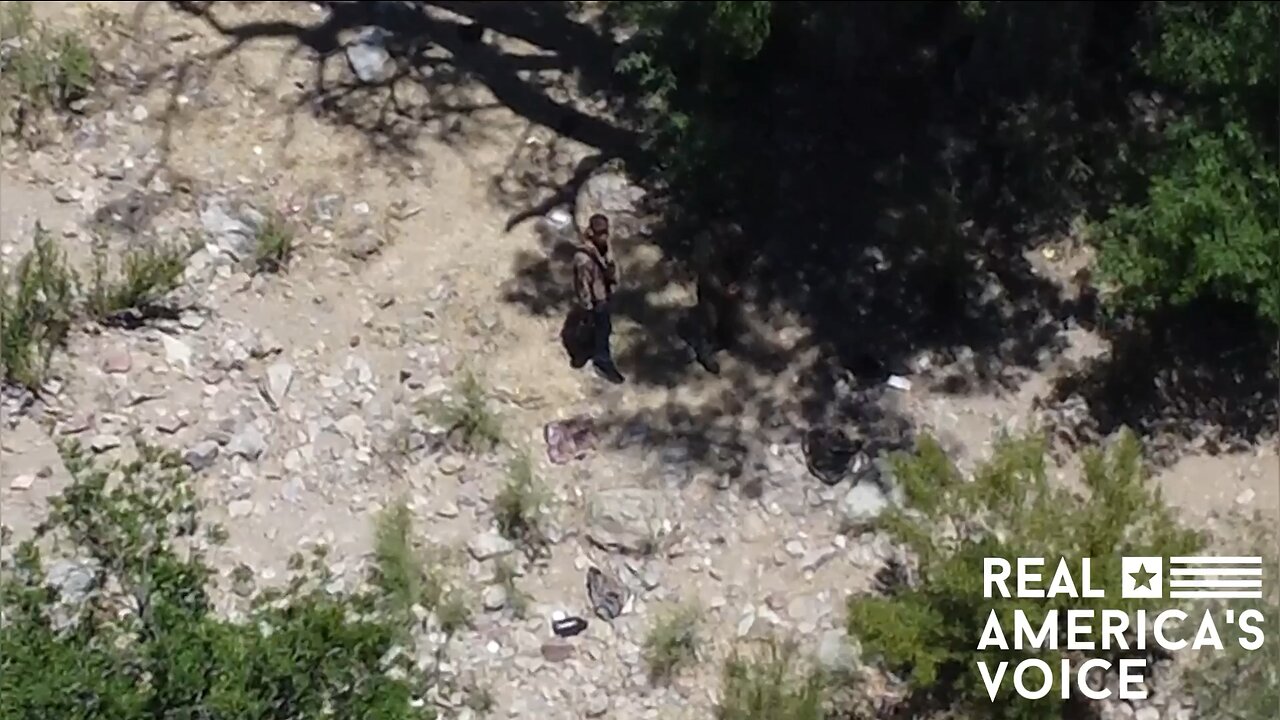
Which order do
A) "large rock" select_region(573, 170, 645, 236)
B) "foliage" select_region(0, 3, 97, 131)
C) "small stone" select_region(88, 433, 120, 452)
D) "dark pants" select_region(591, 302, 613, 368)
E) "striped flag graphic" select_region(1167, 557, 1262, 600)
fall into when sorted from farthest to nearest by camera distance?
"large rock" select_region(573, 170, 645, 236)
"foliage" select_region(0, 3, 97, 131)
"dark pants" select_region(591, 302, 613, 368)
"small stone" select_region(88, 433, 120, 452)
"striped flag graphic" select_region(1167, 557, 1262, 600)

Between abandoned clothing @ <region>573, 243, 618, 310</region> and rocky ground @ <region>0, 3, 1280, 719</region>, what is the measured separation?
1.19 ft

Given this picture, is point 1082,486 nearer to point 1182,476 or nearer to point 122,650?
point 1182,476

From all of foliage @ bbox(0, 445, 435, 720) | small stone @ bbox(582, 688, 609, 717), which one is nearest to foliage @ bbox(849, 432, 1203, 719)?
small stone @ bbox(582, 688, 609, 717)

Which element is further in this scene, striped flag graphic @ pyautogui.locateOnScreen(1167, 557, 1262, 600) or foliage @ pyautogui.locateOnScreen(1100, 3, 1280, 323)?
foliage @ pyautogui.locateOnScreen(1100, 3, 1280, 323)

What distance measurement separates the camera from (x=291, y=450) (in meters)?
7.53

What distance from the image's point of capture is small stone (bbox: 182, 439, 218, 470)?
7402 mm

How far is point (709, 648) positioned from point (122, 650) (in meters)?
2.24

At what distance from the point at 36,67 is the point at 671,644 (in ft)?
13.4

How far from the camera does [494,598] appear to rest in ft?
23.5

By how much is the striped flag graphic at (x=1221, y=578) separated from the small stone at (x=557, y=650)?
2.37 metres

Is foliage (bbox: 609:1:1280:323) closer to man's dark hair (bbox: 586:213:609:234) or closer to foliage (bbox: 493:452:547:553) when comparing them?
man's dark hair (bbox: 586:213:609:234)

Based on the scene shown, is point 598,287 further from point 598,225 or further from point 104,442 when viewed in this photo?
point 104,442

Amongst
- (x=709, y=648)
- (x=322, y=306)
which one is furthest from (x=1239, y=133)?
(x=322, y=306)

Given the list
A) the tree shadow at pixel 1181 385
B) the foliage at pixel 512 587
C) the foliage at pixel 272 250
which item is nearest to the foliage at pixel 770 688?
the foliage at pixel 512 587
